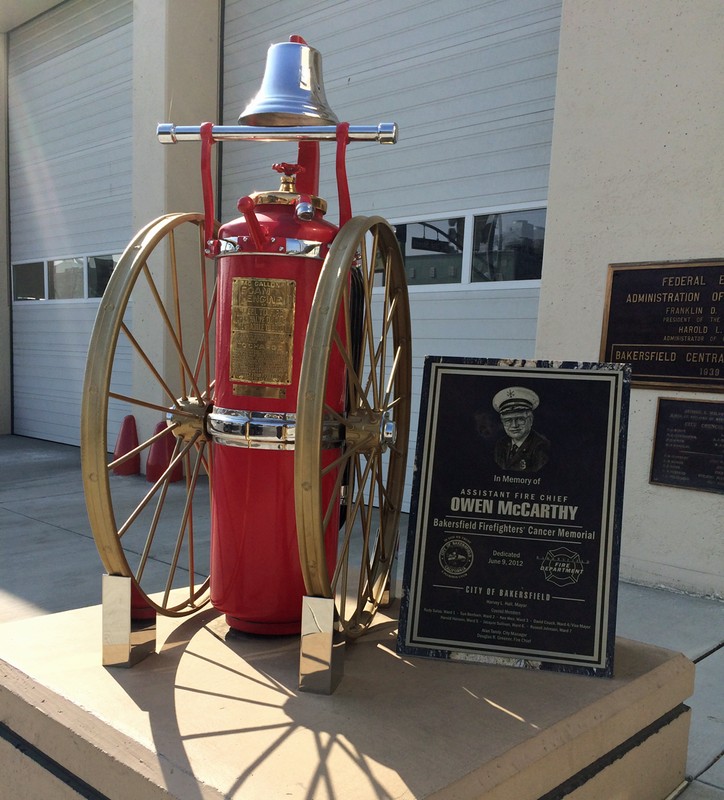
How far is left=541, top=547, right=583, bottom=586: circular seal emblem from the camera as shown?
1.91m

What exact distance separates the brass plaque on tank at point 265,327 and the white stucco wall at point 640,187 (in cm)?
276

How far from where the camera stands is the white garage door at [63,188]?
8.68 m

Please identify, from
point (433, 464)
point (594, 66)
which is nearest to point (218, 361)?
point (433, 464)

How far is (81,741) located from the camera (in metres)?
1.58

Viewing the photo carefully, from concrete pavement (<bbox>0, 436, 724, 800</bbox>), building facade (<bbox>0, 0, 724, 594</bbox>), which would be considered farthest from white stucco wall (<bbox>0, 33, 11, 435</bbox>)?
concrete pavement (<bbox>0, 436, 724, 800</bbox>)

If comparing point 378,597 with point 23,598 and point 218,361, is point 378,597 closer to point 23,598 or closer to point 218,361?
point 218,361

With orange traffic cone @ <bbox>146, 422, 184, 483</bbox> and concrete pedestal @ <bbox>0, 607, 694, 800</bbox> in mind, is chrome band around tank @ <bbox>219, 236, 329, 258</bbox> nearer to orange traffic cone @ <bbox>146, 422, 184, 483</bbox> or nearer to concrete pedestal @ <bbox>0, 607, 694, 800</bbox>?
concrete pedestal @ <bbox>0, 607, 694, 800</bbox>

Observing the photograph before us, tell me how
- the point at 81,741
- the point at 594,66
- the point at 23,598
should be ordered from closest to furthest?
the point at 81,741
the point at 23,598
the point at 594,66

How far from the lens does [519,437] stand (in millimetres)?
1982

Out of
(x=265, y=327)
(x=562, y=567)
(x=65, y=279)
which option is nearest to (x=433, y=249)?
(x=265, y=327)

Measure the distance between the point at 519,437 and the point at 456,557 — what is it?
1.14ft

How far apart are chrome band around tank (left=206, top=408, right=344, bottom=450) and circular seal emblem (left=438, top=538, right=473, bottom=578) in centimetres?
39

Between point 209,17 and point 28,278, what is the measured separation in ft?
15.5

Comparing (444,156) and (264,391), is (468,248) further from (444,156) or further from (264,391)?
(264,391)
